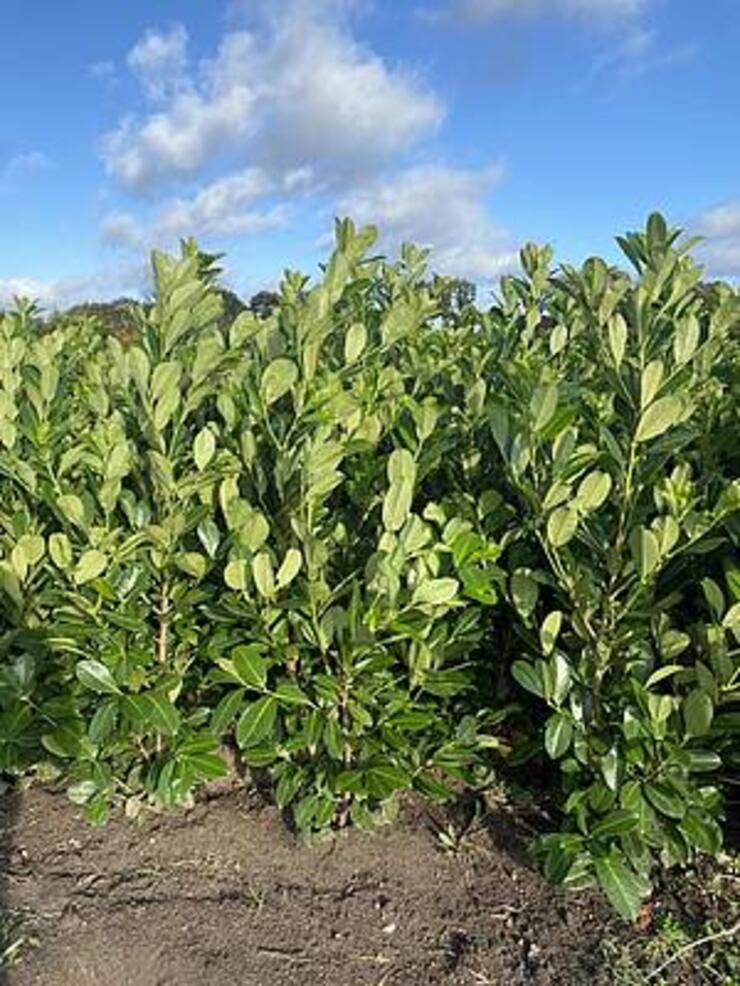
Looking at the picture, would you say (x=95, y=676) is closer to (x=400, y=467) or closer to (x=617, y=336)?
(x=400, y=467)

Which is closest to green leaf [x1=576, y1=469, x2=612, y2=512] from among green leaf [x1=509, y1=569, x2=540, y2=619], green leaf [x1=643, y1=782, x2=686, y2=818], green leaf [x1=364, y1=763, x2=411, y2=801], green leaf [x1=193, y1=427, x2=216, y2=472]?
green leaf [x1=509, y1=569, x2=540, y2=619]

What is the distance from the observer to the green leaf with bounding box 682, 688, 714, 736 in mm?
2090

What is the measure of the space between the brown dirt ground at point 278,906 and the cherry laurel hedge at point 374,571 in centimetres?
13

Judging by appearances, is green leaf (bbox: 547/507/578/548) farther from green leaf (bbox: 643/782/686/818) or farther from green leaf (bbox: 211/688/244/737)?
green leaf (bbox: 211/688/244/737)

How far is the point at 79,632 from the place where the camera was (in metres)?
2.25

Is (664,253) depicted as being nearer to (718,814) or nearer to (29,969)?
(718,814)

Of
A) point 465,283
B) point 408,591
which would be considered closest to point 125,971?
point 408,591

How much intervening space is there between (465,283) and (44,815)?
2.82m

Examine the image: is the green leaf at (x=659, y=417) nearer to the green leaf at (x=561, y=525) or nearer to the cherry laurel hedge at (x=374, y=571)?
the cherry laurel hedge at (x=374, y=571)

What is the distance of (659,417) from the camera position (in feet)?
6.90

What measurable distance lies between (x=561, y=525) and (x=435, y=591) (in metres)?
0.29

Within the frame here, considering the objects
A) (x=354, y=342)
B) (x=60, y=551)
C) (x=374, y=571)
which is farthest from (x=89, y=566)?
(x=354, y=342)

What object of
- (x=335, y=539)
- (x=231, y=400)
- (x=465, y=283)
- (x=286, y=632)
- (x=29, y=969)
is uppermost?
(x=465, y=283)

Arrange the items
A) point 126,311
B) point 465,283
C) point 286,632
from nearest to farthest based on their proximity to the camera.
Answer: point 286,632, point 126,311, point 465,283
